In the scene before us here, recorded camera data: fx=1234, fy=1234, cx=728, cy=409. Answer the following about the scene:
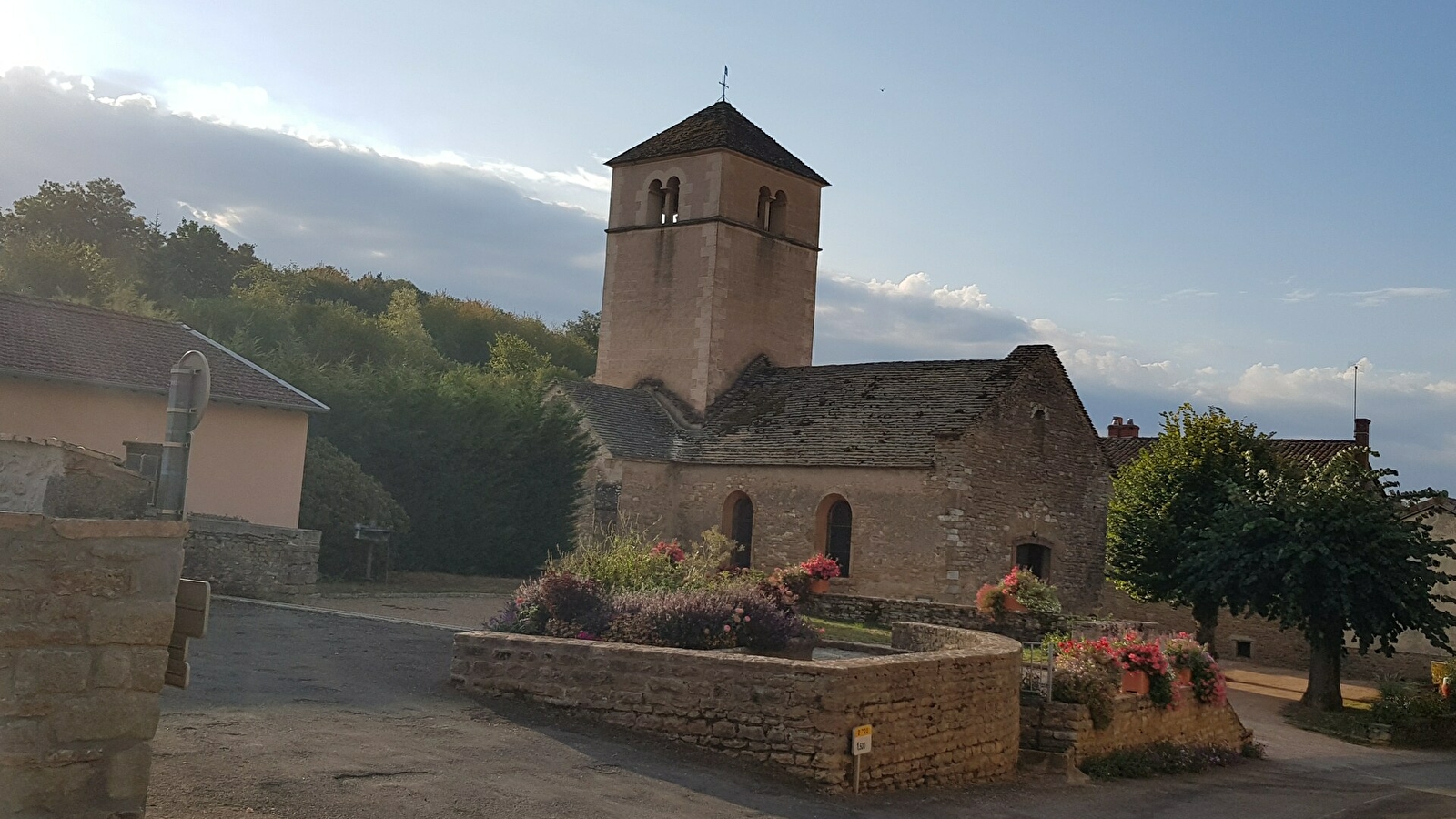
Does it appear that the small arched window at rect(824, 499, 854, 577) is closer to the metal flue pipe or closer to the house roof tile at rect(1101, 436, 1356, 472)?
the house roof tile at rect(1101, 436, 1356, 472)

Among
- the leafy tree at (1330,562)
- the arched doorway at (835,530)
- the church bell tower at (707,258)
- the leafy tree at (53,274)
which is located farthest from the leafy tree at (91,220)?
the leafy tree at (1330,562)

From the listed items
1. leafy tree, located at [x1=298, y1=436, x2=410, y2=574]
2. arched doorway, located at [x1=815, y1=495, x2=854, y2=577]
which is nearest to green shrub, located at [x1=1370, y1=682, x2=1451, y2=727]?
arched doorway, located at [x1=815, y1=495, x2=854, y2=577]

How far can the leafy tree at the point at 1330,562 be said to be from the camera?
2208 centimetres

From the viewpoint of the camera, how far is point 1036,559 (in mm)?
29266

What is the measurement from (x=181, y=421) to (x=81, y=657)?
232 centimetres

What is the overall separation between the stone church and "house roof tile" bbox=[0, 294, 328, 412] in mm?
8743

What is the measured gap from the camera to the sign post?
1074 centimetres

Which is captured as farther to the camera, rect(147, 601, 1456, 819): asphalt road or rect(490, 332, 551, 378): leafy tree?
rect(490, 332, 551, 378): leafy tree

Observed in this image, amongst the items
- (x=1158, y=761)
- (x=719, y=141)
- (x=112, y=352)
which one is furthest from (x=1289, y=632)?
(x=112, y=352)

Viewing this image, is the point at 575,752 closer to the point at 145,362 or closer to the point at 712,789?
the point at 712,789

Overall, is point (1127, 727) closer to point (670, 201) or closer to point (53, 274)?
point (670, 201)

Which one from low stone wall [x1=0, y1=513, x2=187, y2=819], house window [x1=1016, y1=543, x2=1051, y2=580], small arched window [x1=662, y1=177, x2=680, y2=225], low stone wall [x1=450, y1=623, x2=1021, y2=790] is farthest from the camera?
small arched window [x1=662, y1=177, x2=680, y2=225]

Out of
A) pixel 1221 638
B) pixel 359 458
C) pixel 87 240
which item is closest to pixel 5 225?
pixel 87 240

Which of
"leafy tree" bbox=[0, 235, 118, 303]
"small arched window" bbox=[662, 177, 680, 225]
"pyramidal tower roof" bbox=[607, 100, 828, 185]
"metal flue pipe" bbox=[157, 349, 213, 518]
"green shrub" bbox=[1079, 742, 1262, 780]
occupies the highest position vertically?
"pyramidal tower roof" bbox=[607, 100, 828, 185]
